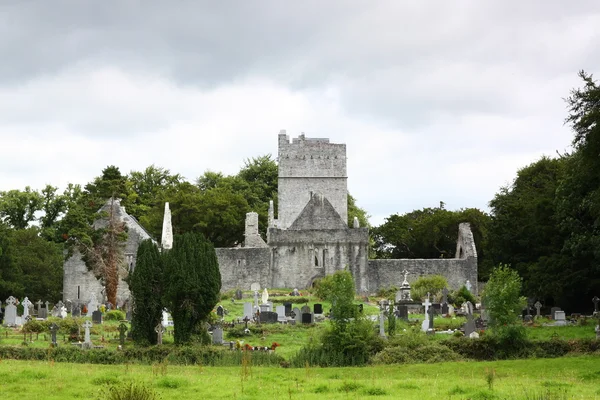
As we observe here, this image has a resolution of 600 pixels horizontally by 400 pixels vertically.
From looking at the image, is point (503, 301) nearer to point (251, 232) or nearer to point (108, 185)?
point (251, 232)

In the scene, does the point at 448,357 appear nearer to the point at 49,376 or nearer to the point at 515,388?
the point at 515,388

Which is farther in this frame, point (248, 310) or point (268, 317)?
point (248, 310)

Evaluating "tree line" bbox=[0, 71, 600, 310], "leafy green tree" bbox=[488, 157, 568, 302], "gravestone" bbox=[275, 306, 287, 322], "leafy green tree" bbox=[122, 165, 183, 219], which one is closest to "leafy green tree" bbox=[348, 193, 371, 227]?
"tree line" bbox=[0, 71, 600, 310]

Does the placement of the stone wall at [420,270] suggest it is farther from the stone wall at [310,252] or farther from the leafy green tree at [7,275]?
the leafy green tree at [7,275]

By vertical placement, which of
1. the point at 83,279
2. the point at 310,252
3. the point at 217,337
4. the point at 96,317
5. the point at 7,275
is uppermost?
the point at 310,252

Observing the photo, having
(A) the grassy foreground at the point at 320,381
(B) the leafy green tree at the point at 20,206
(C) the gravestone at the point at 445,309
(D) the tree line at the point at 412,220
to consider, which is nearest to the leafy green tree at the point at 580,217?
(D) the tree line at the point at 412,220

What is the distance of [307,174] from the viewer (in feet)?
226

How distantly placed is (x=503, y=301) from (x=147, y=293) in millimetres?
10869

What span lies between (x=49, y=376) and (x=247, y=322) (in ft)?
51.8

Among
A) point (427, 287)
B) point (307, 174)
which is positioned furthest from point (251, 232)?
point (427, 287)

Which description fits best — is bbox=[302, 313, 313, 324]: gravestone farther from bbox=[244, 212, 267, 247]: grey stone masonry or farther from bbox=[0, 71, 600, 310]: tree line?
bbox=[244, 212, 267, 247]: grey stone masonry

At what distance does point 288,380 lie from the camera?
19.5 m

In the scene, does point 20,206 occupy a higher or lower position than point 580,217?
higher

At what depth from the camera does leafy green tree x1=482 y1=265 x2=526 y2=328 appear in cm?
2694
